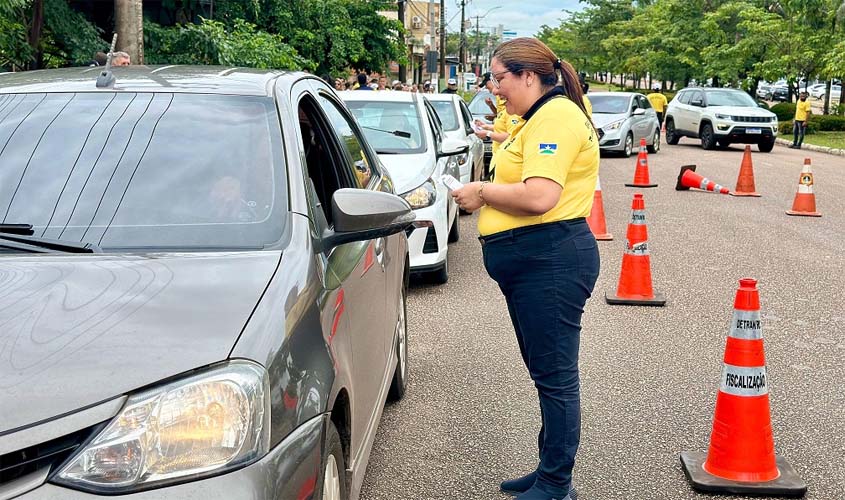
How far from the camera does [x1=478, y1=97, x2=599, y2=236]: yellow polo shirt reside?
3.57 m

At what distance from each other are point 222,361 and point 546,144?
173 centimetres

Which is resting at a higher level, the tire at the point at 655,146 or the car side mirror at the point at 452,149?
the car side mirror at the point at 452,149

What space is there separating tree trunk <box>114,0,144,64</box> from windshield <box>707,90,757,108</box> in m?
19.5

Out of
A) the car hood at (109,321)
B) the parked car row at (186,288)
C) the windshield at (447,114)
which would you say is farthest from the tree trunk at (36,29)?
the car hood at (109,321)

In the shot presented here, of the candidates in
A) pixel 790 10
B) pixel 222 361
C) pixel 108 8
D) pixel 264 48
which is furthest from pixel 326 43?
pixel 222 361

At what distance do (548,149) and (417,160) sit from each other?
5.37 m

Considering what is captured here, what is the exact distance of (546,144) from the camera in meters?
3.57

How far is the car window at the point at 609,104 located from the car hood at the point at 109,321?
72.1 ft

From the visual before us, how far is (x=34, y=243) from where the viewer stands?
9.50ft

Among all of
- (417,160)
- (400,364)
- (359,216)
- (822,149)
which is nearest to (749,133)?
(822,149)

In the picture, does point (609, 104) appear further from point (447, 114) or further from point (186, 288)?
point (186, 288)

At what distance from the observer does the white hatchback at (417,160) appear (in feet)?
27.2

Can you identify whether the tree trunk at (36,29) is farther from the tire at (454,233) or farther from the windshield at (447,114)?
the tire at (454,233)

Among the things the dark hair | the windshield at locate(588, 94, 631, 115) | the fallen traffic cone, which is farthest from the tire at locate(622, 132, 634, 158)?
the dark hair
